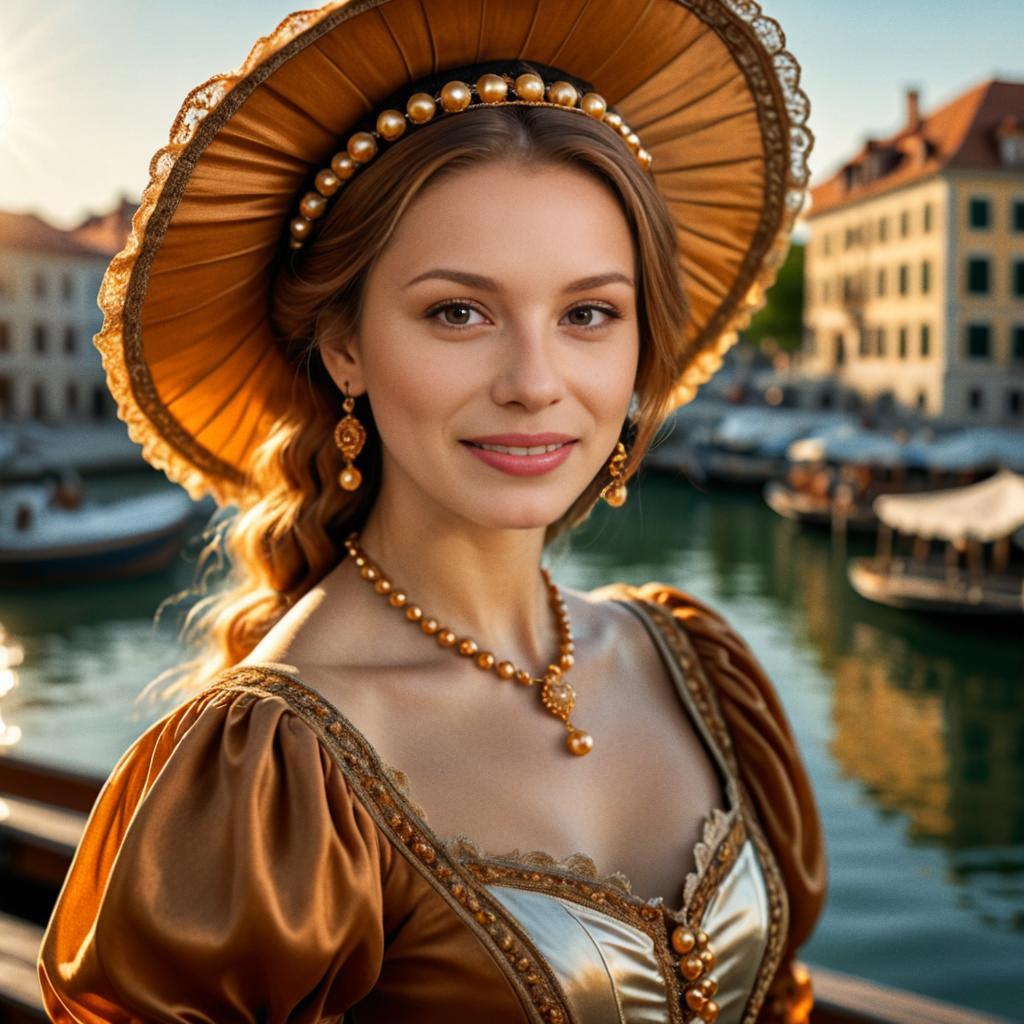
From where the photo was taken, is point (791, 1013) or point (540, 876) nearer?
point (540, 876)

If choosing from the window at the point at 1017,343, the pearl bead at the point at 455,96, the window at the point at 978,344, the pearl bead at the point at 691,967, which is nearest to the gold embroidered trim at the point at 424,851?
the pearl bead at the point at 691,967

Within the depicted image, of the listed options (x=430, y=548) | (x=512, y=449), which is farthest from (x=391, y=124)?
(x=430, y=548)

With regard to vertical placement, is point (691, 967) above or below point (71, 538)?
above

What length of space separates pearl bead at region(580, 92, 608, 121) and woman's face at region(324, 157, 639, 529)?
0.37ft

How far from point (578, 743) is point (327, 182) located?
72 cm

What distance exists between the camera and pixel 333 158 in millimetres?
1442

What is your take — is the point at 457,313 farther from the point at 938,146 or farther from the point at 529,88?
the point at 938,146

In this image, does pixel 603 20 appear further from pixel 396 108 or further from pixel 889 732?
pixel 889 732

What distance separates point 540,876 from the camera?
140 cm

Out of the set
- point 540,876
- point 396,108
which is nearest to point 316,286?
point 396,108

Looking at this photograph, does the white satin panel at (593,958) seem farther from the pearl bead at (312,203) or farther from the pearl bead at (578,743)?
the pearl bead at (312,203)

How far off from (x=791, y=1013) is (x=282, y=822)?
0.89 metres

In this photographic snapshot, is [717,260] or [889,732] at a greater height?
[717,260]

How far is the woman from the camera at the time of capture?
127 centimetres
